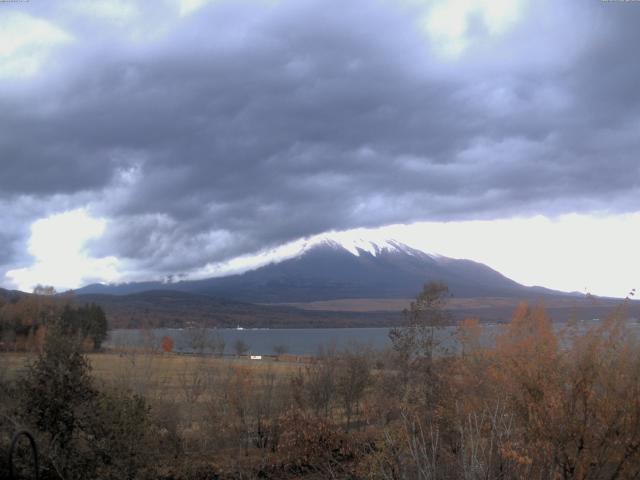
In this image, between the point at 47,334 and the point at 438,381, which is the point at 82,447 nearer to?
the point at 47,334

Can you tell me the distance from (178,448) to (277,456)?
2.93 metres

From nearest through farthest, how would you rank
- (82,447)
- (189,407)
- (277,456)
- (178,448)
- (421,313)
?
1. (82,447)
2. (277,456)
3. (178,448)
4. (421,313)
5. (189,407)

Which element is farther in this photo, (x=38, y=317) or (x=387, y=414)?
(x=38, y=317)

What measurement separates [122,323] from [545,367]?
115 metres

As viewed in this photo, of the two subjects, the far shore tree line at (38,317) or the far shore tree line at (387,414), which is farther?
the far shore tree line at (38,317)

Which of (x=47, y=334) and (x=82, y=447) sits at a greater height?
(x=47, y=334)

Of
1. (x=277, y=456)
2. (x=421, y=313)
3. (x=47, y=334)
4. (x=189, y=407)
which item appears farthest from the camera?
(x=189, y=407)

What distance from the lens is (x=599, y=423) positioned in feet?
27.5

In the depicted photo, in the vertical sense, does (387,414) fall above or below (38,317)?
below

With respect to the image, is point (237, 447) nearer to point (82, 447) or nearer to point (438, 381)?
point (438, 381)

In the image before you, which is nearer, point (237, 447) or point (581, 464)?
point (581, 464)

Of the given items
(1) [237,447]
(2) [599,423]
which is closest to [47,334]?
(1) [237,447]

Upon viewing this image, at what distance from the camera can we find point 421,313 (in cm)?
1992

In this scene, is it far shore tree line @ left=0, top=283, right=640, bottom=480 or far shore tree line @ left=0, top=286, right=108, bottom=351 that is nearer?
far shore tree line @ left=0, top=283, right=640, bottom=480
